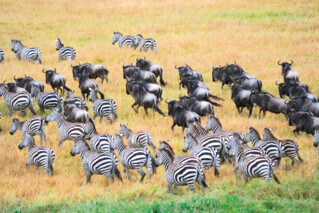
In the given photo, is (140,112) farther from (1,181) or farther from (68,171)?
(1,181)

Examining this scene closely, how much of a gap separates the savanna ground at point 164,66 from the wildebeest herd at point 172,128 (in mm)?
388

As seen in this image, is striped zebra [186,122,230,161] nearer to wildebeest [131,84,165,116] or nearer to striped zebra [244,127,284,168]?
striped zebra [244,127,284,168]

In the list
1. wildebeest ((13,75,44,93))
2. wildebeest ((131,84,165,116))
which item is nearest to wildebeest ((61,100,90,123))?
wildebeest ((131,84,165,116))

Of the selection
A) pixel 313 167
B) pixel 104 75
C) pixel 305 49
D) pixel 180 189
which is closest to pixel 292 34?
pixel 305 49

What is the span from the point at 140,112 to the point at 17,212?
9232 millimetres

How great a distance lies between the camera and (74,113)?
14.3m

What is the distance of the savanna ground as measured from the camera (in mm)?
9234

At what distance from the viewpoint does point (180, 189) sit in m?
10.3

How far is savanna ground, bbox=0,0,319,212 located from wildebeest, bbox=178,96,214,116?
2.16ft

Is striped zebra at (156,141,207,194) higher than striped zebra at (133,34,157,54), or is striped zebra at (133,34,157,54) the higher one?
striped zebra at (133,34,157,54)

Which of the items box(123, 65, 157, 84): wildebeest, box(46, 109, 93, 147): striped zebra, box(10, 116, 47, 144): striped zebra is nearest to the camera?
box(46, 109, 93, 147): striped zebra

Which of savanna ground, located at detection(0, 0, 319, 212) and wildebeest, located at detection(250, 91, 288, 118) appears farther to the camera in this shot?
wildebeest, located at detection(250, 91, 288, 118)

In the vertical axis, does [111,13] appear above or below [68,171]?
above

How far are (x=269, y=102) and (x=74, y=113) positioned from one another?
6.99 m
